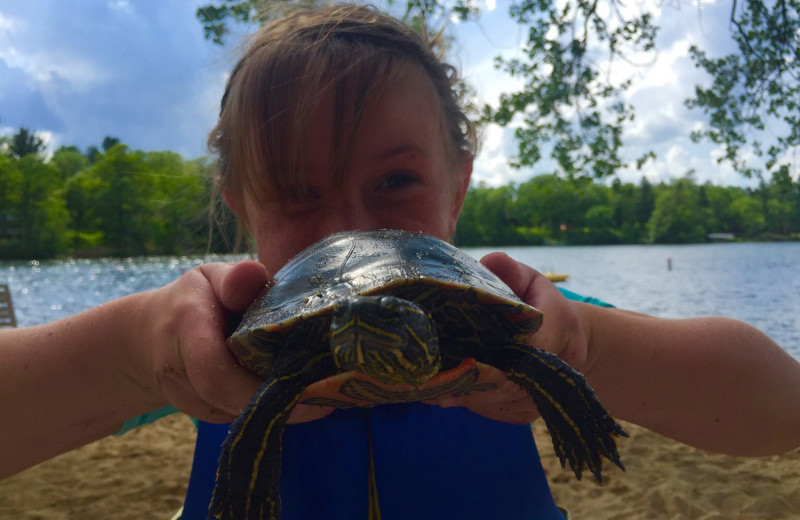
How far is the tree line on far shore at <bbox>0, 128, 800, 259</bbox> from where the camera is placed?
39000mm

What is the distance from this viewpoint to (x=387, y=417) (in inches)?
76.2

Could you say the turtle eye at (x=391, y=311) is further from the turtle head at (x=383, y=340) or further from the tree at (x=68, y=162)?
the tree at (x=68, y=162)

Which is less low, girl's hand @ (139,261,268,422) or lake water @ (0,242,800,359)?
girl's hand @ (139,261,268,422)

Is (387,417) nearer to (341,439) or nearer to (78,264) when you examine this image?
(341,439)

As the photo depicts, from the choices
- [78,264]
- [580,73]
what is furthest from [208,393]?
[78,264]

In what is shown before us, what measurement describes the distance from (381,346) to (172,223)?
21.7 m

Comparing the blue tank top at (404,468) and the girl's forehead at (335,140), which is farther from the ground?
the girl's forehead at (335,140)

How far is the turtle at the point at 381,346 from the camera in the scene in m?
1.19

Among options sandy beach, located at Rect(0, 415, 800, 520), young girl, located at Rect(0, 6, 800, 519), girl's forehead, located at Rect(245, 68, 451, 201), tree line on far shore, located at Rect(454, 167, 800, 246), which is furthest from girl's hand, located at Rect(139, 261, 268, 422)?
tree line on far shore, located at Rect(454, 167, 800, 246)

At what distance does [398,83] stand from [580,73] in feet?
25.2

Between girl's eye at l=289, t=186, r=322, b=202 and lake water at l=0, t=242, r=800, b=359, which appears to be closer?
girl's eye at l=289, t=186, r=322, b=202

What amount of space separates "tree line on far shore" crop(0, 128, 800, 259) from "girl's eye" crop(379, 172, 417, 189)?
18.9 m

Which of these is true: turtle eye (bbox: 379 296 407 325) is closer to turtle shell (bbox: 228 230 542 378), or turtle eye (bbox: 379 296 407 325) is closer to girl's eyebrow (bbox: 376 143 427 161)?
turtle shell (bbox: 228 230 542 378)

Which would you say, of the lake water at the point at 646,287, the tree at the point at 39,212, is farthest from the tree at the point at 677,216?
the tree at the point at 39,212
